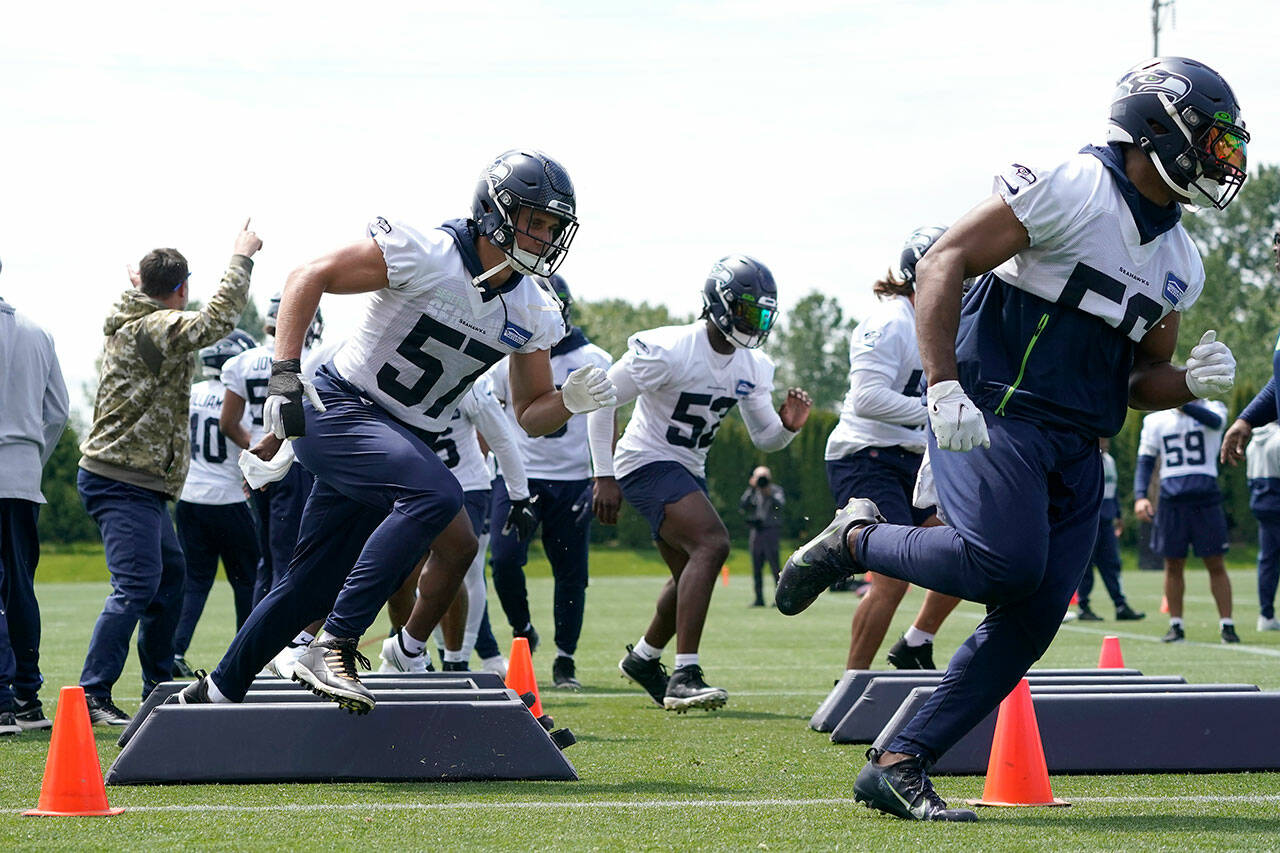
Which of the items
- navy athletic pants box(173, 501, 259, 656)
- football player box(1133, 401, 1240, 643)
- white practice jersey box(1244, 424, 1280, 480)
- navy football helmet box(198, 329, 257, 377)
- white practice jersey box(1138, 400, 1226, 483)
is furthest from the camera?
white practice jersey box(1138, 400, 1226, 483)

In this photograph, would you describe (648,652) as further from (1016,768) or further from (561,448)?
(1016,768)

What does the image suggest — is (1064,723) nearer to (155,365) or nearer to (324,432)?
(324,432)

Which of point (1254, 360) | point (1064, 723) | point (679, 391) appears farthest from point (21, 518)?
point (1254, 360)

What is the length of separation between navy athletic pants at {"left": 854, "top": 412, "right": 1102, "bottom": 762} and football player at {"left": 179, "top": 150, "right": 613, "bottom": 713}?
1.53 meters

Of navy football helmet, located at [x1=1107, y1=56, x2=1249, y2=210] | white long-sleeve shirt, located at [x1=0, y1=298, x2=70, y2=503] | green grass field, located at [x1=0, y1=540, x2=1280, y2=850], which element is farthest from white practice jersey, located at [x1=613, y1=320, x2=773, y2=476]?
navy football helmet, located at [x1=1107, y1=56, x2=1249, y2=210]

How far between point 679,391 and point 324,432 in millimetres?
3013

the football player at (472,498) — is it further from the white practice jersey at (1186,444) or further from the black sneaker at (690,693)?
the white practice jersey at (1186,444)

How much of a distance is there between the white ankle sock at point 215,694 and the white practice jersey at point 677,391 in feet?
10.3

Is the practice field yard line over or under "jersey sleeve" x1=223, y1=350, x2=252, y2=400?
under

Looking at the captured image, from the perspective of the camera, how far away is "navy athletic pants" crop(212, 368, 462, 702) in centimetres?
501

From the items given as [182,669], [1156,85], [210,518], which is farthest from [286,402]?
[182,669]

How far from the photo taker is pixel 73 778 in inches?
170

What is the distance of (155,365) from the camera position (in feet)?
22.9

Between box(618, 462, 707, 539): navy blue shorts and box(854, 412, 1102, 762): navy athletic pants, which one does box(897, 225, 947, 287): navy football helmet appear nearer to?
box(618, 462, 707, 539): navy blue shorts
